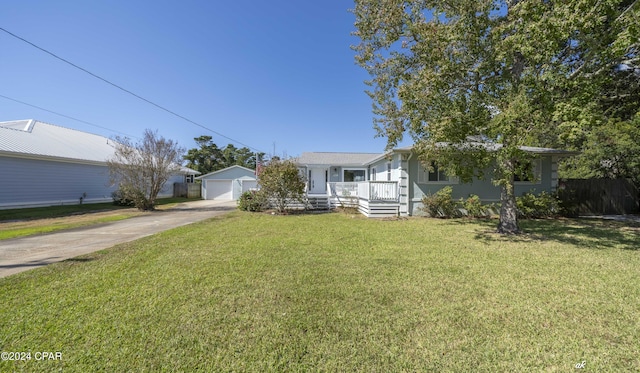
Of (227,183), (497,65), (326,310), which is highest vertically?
(497,65)

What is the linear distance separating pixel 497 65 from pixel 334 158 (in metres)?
14.8

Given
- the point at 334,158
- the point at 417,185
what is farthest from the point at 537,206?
the point at 334,158

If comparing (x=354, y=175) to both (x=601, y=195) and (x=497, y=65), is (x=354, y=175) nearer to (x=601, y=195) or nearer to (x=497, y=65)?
(x=497, y=65)

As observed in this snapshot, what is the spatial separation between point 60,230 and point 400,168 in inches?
519

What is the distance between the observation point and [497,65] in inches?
289

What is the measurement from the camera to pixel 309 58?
51.3 feet

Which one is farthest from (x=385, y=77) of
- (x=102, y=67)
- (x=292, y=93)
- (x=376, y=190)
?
(x=102, y=67)

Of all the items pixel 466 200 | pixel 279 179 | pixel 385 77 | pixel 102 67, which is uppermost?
pixel 102 67

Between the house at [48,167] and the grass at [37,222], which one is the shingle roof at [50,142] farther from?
the grass at [37,222]

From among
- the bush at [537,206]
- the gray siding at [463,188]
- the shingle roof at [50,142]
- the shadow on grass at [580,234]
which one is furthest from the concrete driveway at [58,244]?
the bush at [537,206]

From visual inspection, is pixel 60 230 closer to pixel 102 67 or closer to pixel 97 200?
pixel 102 67

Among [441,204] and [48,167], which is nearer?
[441,204]

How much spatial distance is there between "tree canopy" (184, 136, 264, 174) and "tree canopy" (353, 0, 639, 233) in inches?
1212

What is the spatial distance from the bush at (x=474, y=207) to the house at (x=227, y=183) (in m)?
17.7
